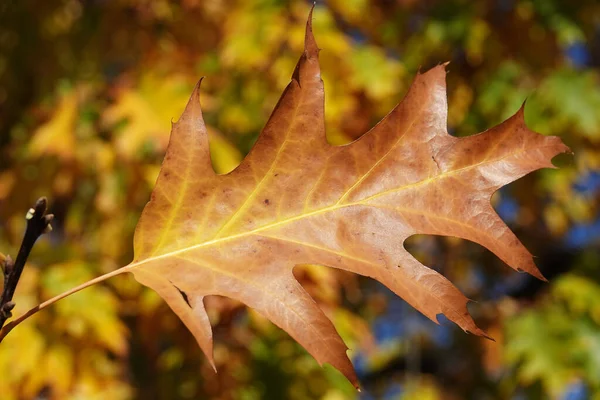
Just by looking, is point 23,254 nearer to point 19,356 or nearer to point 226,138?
point 19,356

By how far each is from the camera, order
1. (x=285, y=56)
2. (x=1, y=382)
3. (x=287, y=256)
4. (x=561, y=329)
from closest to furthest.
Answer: (x=287, y=256) < (x=1, y=382) < (x=285, y=56) < (x=561, y=329)

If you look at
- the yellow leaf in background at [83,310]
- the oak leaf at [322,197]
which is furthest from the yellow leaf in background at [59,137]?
the oak leaf at [322,197]

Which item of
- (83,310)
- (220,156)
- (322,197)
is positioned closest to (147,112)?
(220,156)

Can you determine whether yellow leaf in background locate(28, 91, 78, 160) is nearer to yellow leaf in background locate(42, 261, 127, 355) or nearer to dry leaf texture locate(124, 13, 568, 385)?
yellow leaf in background locate(42, 261, 127, 355)

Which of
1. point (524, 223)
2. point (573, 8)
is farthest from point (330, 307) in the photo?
point (524, 223)

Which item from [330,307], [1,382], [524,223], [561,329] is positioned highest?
[1,382]

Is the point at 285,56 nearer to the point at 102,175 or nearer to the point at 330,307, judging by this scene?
the point at 102,175

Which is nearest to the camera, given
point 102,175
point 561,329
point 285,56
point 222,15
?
point 102,175
